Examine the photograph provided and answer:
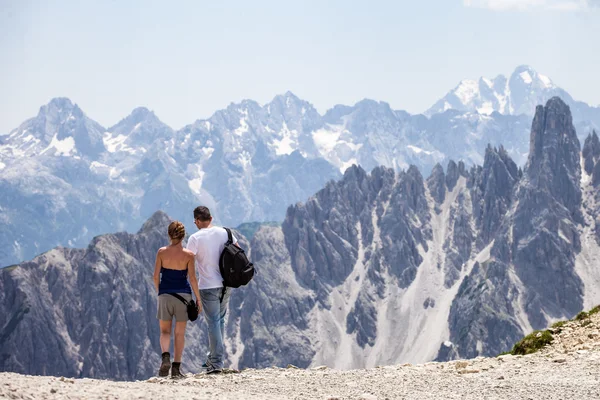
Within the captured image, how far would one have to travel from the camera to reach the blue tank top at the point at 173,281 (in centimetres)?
2228

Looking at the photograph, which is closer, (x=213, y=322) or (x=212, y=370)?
(x=213, y=322)

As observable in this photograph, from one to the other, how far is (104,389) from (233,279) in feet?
20.4

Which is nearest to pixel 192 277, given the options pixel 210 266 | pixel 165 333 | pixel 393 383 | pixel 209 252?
pixel 210 266

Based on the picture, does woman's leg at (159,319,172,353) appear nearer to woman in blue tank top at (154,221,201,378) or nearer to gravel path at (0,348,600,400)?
woman in blue tank top at (154,221,201,378)

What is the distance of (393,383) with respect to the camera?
2098cm

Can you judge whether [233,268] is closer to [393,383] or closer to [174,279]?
[174,279]

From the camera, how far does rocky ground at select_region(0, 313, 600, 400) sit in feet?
56.8

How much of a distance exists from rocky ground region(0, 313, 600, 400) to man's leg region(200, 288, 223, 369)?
2.38ft

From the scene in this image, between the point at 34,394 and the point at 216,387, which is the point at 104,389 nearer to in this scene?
the point at 34,394

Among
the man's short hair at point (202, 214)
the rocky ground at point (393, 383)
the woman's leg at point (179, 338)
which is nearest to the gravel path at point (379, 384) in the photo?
the rocky ground at point (393, 383)

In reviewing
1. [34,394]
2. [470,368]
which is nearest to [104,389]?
[34,394]

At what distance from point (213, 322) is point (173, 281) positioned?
2104 mm

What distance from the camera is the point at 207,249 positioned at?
22.8 meters

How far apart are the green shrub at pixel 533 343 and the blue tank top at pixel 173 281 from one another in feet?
45.6
